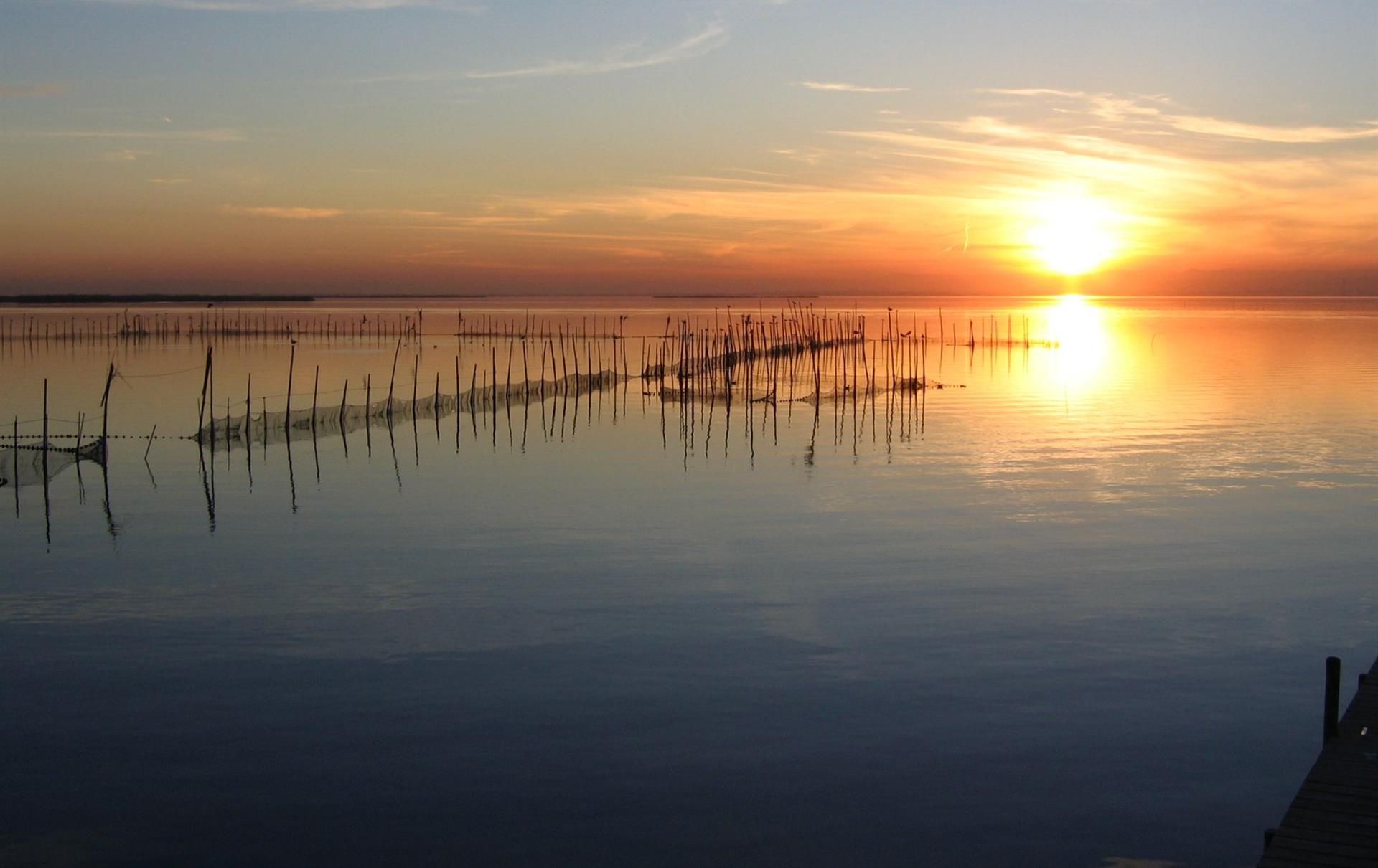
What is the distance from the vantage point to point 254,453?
16.6 meters

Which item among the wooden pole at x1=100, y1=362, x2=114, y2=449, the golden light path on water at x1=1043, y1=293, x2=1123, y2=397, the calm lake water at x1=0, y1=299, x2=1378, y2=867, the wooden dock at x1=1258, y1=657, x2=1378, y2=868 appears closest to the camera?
the wooden dock at x1=1258, y1=657, x2=1378, y2=868

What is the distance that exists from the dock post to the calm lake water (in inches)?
17.2

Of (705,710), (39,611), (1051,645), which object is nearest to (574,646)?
(705,710)

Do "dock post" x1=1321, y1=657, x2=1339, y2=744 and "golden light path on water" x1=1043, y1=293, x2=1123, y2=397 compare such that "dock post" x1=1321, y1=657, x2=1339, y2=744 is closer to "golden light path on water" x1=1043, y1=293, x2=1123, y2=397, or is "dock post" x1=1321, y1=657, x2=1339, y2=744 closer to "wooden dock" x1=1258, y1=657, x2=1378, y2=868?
"wooden dock" x1=1258, y1=657, x2=1378, y2=868

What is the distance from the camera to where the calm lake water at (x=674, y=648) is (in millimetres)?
5492

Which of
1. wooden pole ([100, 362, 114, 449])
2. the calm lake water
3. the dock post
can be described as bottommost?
the calm lake water

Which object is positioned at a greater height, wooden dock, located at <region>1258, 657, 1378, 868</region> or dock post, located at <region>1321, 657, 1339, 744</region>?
dock post, located at <region>1321, 657, 1339, 744</region>

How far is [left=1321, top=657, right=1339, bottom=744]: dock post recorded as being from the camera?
5504 mm

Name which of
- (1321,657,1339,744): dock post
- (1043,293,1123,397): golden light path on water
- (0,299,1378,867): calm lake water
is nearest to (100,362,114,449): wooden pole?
(0,299,1378,867): calm lake water

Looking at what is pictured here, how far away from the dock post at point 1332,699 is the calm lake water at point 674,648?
44 cm

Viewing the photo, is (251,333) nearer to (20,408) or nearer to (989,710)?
(20,408)

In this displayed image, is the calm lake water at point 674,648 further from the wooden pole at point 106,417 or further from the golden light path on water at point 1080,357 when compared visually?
the golden light path on water at point 1080,357

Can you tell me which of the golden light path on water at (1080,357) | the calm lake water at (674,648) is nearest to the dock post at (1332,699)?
the calm lake water at (674,648)

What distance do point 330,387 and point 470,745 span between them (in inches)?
961
